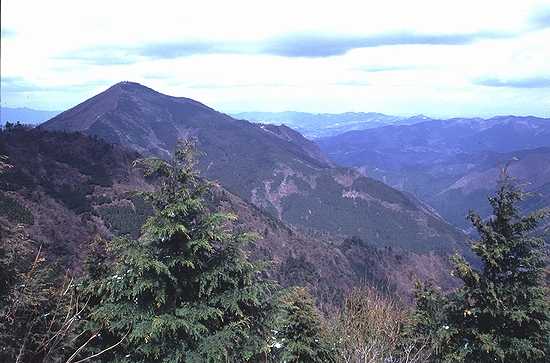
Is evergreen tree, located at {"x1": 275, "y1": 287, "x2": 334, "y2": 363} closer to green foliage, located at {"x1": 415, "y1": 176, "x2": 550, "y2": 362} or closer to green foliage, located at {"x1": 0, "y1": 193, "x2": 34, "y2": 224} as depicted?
green foliage, located at {"x1": 415, "y1": 176, "x2": 550, "y2": 362}

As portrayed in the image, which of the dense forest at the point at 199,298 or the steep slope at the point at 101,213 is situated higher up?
the dense forest at the point at 199,298

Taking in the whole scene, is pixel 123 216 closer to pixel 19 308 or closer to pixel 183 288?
pixel 183 288

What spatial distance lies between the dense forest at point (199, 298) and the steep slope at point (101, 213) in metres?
58.7

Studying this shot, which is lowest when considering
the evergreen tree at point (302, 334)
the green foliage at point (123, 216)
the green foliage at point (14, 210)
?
the green foliage at point (123, 216)

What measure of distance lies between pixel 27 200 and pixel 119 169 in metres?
43.5

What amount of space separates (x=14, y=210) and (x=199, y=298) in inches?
3079

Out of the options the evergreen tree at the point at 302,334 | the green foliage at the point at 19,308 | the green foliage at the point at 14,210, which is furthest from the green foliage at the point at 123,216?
the green foliage at the point at 19,308

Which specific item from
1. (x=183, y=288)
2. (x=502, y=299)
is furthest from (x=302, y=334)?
(x=183, y=288)

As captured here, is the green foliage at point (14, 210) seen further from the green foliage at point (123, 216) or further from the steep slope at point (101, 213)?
the green foliage at point (123, 216)

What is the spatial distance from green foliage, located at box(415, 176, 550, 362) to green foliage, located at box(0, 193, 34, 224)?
7339 centimetres

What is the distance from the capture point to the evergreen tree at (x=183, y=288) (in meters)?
10.8

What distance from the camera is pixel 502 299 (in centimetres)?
1564

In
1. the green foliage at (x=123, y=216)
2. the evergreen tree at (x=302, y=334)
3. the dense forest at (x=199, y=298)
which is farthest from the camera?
the green foliage at (x=123, y=216)

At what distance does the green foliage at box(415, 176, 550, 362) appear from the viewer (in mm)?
15344
